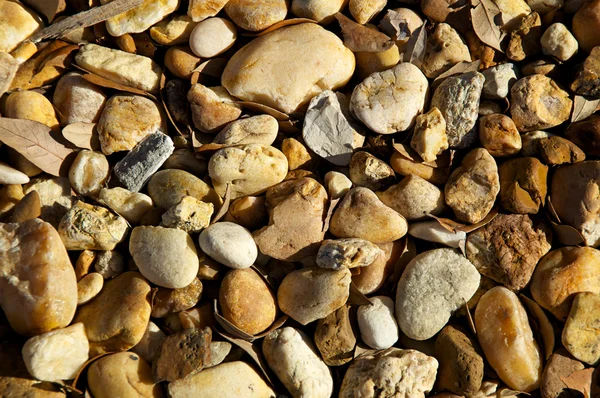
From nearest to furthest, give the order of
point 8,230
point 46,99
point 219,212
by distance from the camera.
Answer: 1. point 8,230
2. point 219,212
3. point 46,99

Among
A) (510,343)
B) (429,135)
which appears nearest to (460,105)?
(429,135)

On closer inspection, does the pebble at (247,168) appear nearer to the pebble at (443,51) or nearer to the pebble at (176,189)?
the pebble at (176,189)

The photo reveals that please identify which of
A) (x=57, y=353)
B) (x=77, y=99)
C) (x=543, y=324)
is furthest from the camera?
(x=77, y=99)

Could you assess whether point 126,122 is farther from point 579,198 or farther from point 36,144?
point 579,198

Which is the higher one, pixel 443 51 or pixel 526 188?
pixel 443 51

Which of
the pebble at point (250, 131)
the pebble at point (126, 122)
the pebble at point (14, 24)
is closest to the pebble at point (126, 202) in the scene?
the pebble at point (126, 122)

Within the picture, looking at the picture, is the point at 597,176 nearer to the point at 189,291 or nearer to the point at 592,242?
the point at 592,242

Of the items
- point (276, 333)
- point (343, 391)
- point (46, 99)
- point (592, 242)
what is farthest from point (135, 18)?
point (592, 242)
